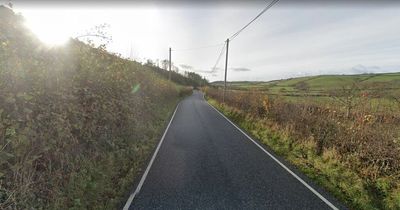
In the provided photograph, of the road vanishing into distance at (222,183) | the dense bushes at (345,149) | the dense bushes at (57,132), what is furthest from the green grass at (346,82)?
the dense bushes at (57,132)

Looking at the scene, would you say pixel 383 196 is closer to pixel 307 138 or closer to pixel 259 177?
pixel 259 177

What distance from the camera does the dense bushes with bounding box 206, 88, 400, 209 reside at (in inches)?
209

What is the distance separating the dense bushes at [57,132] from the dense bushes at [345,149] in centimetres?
487

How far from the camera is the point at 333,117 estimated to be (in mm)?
9367

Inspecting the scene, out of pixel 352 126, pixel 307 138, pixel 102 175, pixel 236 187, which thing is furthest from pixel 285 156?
pixel 102 175

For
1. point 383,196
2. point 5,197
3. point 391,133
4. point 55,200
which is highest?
point 391,133

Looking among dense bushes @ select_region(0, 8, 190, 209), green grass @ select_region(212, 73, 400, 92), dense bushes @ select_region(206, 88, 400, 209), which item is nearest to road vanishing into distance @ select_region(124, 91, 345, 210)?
dense bushes @ select_region(0, 8, 190, 209)

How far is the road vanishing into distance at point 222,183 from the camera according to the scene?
4527 mm

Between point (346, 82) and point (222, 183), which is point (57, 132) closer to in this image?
point (222, 183)

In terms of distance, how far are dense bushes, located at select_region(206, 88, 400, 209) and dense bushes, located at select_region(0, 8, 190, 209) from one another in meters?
4.87

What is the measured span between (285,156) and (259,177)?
2597 millimetres

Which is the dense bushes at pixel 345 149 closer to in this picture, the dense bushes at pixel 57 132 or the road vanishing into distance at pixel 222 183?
the road vanishing into distance at pixel 222 183

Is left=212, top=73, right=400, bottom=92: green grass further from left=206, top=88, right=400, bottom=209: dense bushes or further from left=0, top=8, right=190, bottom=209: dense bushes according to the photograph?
left=0, top=8, right=190, bottom=209: dense bushes

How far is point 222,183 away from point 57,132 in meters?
3.54
